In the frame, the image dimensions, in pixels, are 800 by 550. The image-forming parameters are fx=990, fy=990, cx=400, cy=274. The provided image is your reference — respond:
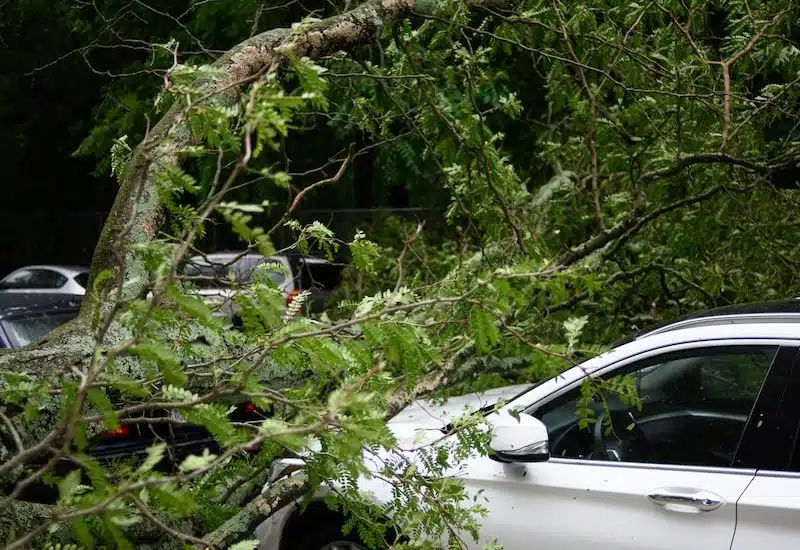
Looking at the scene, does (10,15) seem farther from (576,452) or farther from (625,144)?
(576,452)

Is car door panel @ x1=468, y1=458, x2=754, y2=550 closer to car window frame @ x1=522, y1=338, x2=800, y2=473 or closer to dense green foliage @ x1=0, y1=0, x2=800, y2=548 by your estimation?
car window frame @ x1=522, y1=338, x2=800, y2=473

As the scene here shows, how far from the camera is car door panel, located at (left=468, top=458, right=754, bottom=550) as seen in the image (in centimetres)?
352

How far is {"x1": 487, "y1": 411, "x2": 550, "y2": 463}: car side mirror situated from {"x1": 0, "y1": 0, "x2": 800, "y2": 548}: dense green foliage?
0.21 metres

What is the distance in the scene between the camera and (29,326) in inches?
326

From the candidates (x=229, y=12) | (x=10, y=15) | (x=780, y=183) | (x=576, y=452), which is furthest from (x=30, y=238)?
(x=576, y=452)

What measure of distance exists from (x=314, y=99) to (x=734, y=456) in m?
2.03

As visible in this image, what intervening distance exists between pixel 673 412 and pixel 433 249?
7.13 meters

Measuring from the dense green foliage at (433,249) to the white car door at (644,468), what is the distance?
0.29 meters

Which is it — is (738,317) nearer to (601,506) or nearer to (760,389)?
(760,389)

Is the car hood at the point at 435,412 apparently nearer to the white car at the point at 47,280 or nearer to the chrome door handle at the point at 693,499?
the chrome door handle at the point at 693,499

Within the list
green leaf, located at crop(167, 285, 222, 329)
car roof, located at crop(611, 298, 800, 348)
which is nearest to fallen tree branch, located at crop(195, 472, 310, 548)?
car roof, located at crop(611, 298, 800, 348)

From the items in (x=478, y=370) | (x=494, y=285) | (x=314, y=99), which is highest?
(x=314, y=99)

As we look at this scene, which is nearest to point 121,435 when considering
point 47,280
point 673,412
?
point 673,412

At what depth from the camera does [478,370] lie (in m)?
5.65
